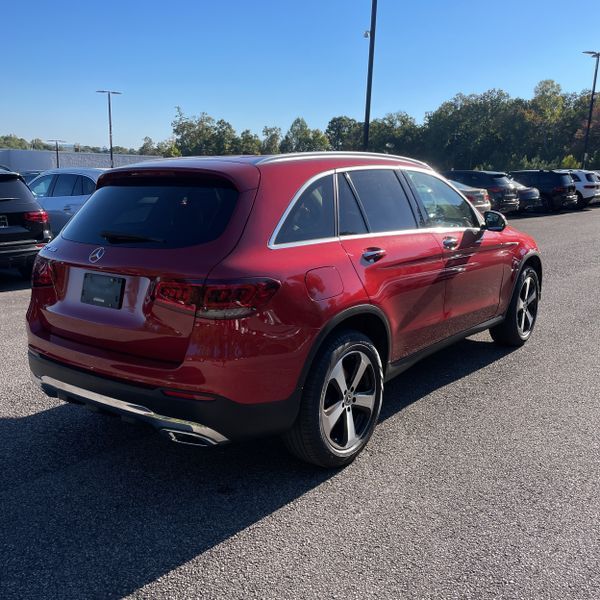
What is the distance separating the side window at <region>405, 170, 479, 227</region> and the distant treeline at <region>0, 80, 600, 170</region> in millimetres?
63461

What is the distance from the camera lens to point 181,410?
9.56ft

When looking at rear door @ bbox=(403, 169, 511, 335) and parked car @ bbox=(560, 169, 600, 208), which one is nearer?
rear door @ bbox=(403, 169, 511, 335)

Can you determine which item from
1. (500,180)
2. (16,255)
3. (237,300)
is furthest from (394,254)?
(500,180)

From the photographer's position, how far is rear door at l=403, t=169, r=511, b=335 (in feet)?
14.8

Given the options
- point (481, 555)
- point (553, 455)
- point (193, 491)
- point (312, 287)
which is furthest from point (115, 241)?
point (553, 455)

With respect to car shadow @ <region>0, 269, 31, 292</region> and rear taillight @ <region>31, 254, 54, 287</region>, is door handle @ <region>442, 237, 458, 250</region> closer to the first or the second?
rear taillight @ <region>31, 254, 54, 287</region>

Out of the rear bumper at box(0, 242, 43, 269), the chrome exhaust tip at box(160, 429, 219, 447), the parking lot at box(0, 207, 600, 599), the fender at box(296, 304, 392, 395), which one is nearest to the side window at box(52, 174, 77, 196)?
the rear bumper at box(0, 242, 43, 269)

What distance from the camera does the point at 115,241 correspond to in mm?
3279

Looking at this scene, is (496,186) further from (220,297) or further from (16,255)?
(220,297)

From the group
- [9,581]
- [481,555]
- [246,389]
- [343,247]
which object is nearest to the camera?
[9,581]

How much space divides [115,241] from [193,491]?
4.55 ft

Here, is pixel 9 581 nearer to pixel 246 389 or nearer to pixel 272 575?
pixel 272 575

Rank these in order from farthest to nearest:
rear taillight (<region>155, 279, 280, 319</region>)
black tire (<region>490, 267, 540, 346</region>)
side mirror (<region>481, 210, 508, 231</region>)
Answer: black tire (<region>490, 267, 540, 346</region>) < side mirror (<region>481, 210, 508, 231</region>) < rear taillight (<region>155, 279, 280, 319</region>)

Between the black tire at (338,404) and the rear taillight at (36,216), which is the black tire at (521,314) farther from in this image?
the rear taillight at (36,216)
